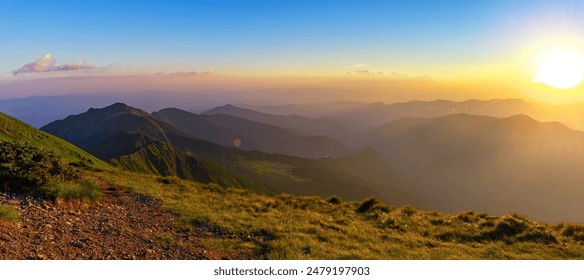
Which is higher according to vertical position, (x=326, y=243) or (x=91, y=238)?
(x=91, y=238)

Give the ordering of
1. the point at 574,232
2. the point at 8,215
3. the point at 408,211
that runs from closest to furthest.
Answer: the point at 8,215 → the point at 574,232 → the point at 408,211

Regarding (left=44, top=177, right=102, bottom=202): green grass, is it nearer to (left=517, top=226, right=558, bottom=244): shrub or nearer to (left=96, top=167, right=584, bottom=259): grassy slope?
(left=96, top=167, right=584, bottom=259): grassy slope

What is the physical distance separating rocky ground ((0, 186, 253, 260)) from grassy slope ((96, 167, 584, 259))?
941 mm

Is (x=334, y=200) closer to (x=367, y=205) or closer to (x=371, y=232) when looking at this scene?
(x=367, y=205)

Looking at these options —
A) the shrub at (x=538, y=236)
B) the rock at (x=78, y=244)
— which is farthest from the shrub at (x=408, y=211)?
the rock at (x=78, y=244)

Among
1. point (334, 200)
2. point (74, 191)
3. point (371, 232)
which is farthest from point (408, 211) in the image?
point (74, 191)

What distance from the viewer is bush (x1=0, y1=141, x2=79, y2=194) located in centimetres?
1376

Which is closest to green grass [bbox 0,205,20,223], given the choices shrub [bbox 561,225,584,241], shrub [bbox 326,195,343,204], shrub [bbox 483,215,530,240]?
shrub [bbox 326,195,343,204]

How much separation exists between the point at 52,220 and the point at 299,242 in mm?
8661

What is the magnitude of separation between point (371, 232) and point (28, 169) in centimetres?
1570

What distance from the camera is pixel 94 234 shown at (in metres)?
10.9

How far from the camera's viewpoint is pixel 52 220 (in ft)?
37.0
